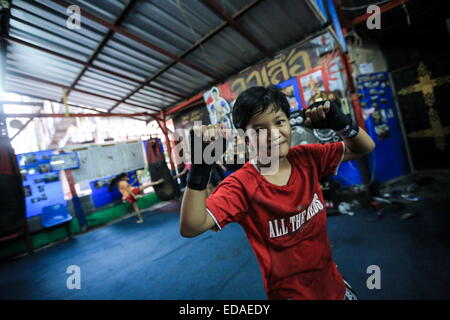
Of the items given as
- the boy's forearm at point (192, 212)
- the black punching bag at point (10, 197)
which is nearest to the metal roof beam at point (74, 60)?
the black punching bag at point (10, 197)

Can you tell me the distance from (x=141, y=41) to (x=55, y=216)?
5.34 metres

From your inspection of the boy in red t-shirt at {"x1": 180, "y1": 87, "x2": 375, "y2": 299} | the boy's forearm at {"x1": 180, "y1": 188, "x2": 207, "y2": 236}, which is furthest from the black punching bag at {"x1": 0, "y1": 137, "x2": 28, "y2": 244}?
the boy in red t-shirt at {"x1": 180, "y1": 87, "x2": 375, "y2": 299}

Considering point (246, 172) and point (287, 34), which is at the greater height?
point (287, 34)

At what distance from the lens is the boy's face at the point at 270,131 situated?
0.90 meters

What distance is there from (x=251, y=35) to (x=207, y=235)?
4386 mm

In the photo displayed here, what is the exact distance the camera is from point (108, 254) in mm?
4090

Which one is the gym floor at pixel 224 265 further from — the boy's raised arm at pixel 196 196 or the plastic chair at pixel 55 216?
the boy's raised arm at pixel 196 196

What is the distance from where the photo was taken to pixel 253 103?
0.90 metres

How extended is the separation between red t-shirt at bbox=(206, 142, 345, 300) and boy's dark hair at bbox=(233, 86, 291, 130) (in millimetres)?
254

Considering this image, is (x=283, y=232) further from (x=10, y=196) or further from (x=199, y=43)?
(x=199, y=43)

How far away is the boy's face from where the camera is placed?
90 centimetres
